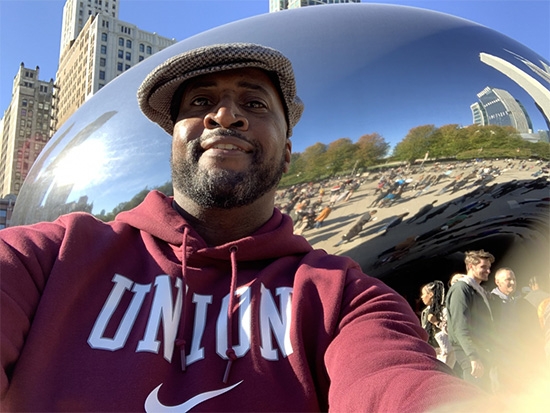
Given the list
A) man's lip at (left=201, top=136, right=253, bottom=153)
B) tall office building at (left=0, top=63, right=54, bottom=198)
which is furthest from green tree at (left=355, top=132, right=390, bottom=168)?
tall office building at (left=0, top=63, right=54, bottom=198)

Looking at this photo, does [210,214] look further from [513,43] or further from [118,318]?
[513,43]

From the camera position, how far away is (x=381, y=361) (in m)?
0.80

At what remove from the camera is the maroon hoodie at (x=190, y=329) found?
803 millimetres

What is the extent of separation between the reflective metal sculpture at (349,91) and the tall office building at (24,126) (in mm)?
52591

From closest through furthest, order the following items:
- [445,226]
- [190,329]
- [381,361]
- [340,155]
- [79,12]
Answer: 1. [381,361]
2. [190,329]
3. [340,155]
4. [445,226]
5. [79,12]

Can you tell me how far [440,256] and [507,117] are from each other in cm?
71

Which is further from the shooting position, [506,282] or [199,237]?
[506,282]

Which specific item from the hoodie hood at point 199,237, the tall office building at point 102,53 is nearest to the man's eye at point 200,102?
the hoodie hood at point 199,237

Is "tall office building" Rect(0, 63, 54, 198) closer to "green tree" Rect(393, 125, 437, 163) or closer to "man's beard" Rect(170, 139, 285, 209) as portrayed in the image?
"green tree" Rect(393, 125, 437, 163)

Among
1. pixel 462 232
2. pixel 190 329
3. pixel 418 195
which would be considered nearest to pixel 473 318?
pixel 462 232

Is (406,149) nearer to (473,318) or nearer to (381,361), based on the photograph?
(473,318)

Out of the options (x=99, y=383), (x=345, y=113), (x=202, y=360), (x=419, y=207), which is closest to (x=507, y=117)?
(x=419, y=207)

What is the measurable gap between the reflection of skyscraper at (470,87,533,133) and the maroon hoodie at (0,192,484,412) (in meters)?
1.55

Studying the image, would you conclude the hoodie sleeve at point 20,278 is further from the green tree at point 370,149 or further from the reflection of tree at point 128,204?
the green tree at point 370,149
